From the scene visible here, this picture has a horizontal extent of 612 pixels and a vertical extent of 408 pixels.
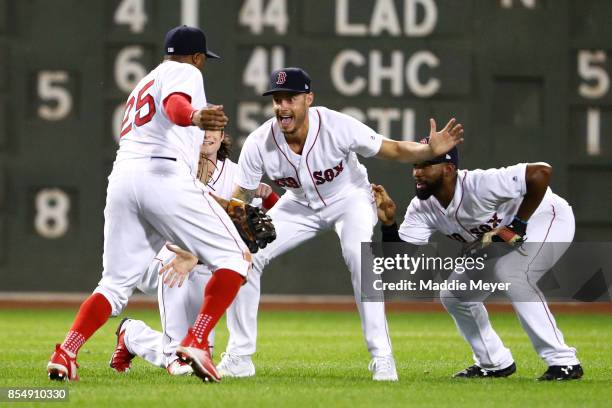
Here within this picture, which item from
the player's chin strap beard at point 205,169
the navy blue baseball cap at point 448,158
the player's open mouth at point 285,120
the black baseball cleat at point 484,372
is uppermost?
the player's open mouth at point 285,120

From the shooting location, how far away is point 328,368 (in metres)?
6.87

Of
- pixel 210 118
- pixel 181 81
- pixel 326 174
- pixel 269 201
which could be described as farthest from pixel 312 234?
pixel 210 118

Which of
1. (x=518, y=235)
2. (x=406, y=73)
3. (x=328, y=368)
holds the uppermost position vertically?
(x=406, y=73)

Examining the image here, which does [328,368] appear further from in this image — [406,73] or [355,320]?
[406,73]

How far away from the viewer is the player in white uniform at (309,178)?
6195 mm

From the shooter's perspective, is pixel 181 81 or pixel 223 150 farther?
pixel 223 150

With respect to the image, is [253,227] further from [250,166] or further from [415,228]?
[415,228]

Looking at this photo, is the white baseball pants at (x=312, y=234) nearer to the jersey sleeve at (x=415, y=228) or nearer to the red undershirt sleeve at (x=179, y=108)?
the jersey sleeve at (x=415, y=228)

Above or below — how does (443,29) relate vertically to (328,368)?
above

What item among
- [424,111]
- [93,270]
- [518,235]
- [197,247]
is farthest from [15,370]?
[424,111]

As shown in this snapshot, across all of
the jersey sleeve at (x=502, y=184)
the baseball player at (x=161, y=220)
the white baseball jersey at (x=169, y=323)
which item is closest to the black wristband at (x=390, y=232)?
the jersey sleeve at (x=502, y=184)

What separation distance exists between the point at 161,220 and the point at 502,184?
6.14 feet

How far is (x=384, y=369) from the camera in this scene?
19.7ft

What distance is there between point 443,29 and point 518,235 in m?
6.01
